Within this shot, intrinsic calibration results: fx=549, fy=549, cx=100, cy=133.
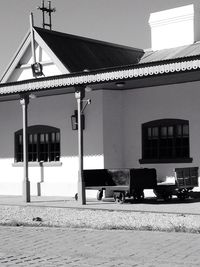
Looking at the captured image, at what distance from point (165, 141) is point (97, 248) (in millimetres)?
9874

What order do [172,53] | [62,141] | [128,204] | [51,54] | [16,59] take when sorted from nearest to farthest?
[128,204] < [51,54] < [172,53] < [62,141] < [16,59]

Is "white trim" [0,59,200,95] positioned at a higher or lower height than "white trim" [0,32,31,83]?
lower

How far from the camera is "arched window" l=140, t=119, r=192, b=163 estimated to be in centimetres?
1769

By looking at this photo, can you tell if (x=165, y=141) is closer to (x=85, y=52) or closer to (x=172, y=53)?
(x=172, y=53)

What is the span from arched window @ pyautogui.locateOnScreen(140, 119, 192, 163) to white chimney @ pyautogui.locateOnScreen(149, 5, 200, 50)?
12.2ft

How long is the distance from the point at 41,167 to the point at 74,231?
9533mm

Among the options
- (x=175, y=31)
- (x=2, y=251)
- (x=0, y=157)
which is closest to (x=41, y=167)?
(x=0, y=157)

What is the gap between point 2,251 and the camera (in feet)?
28.5

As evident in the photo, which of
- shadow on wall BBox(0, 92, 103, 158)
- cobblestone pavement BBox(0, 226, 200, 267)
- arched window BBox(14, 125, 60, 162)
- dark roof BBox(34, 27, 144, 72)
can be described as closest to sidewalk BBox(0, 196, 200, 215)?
shadow on wall BBox(0, 92, 103, 158)

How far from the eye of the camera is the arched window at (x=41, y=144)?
19.8 meters

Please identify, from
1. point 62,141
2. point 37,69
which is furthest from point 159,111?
point 37,69

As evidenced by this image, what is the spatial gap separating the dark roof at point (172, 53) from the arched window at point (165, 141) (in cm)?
216

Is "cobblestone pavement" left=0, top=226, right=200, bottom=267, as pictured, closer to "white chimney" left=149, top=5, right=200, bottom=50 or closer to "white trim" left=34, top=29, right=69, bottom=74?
"white trim" left=34, top=29, right=69, bottom=74

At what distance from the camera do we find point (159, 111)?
715 inches
